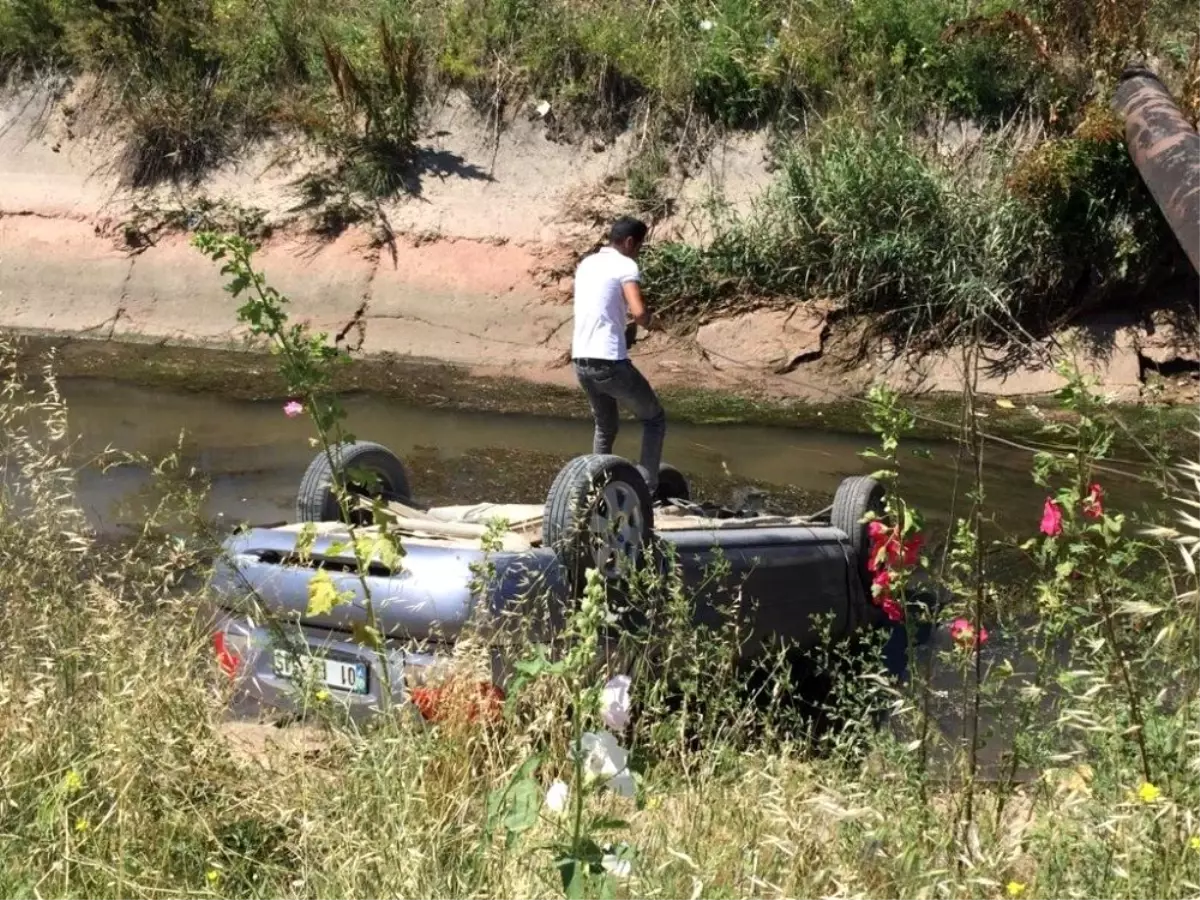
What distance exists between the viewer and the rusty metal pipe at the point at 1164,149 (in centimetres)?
795

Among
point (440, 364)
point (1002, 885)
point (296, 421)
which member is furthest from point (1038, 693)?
point (440, 364)

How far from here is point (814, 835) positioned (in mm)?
3084

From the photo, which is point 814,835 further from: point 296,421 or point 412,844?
point 296,421

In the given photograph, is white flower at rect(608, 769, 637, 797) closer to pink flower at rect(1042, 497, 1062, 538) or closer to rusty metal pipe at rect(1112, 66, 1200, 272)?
pink flower at rect(1042, 497, 1062, 538)

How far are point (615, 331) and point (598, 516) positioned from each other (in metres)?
2.46

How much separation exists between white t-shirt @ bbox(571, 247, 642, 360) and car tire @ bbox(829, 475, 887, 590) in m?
1.38

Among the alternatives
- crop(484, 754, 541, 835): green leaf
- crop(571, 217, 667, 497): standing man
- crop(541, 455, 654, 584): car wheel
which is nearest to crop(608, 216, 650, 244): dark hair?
crop(571, 217, 667, 497): standing man

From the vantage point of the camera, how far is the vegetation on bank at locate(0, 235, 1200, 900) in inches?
108

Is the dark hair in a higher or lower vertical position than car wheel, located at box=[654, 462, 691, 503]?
higher

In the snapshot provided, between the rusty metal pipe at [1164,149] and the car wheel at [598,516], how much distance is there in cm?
330

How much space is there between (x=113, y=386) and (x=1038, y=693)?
10109mm

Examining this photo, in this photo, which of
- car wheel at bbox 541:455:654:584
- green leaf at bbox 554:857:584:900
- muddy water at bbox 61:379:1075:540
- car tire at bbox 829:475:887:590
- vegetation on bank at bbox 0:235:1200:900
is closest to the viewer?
green leaf at bbox 554:857:584:900

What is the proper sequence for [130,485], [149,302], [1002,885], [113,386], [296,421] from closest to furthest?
[1002,885], [130,485], [296,421], [113,386], [149,302]

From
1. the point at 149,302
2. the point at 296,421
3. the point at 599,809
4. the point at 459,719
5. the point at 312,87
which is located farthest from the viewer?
the point at 312,87
